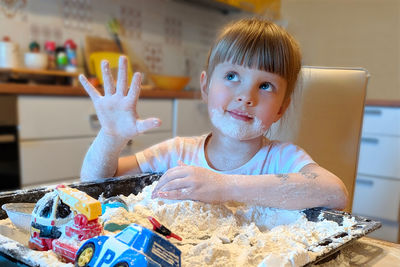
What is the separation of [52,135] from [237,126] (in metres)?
1.19

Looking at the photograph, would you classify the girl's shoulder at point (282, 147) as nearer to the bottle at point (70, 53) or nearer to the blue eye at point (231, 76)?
the blue eye at point (231, 76)

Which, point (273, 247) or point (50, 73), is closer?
point (273, 247)

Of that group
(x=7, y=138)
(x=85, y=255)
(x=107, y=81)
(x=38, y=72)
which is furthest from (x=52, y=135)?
(x=85, y=255)

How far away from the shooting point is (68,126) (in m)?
1.76

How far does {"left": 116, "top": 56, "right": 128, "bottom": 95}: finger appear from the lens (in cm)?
71

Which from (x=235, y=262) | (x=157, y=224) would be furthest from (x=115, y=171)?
(x=235, y=262)

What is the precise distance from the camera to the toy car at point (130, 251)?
1.09 feet

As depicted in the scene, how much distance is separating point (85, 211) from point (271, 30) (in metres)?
0.60

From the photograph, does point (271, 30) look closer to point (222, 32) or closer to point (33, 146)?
point (222, 32)

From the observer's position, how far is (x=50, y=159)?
171cm

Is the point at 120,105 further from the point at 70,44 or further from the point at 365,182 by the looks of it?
the point at 365,182

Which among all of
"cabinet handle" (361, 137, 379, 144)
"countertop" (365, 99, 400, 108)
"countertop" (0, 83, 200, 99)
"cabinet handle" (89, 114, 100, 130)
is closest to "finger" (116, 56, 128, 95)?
"countertop" (0, 83, 200, 99)

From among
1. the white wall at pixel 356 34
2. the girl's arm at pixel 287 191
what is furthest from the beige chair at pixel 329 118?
the white wall at pixel 356 34

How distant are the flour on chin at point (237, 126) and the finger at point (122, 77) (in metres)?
0.23
